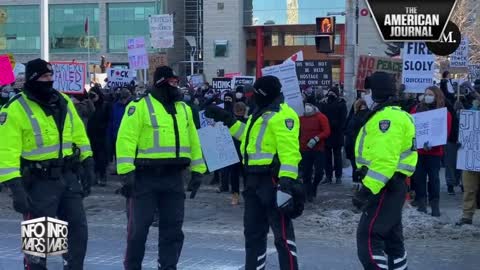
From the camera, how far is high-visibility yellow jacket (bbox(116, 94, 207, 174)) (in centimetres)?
717

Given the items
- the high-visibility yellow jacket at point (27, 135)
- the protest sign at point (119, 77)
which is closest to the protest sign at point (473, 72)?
the protest sign at point (119, 77)

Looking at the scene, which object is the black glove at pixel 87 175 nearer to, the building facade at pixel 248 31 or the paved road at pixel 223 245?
the paved road at pixel 223 245

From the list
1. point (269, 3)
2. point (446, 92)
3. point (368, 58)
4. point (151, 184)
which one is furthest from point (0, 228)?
point (269, 3)

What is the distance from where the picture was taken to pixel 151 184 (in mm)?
7223

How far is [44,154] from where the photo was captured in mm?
6820

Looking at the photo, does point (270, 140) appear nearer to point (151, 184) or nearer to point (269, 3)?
point (151, 184)

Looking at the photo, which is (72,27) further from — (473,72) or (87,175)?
(87,175)

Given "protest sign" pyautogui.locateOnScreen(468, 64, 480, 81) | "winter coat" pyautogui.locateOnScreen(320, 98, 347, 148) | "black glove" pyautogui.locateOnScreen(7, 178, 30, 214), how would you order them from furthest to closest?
"protest sign" pyautogui.locateOnScreen(468, 64, 480, 81), "winter coat" pyautogui.locateOnScreen(320, 98, 347, 148), "black glove" pyautogui.locateOnScreen(7, 178, 30, 214)

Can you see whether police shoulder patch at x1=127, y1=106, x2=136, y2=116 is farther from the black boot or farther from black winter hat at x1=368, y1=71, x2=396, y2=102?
the black boot

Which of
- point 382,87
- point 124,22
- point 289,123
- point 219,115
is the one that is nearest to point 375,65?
point 219,115

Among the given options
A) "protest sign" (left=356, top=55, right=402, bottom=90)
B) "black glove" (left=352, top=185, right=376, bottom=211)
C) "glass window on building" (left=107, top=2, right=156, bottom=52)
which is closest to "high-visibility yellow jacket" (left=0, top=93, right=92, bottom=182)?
"black glove" (left=352, top=185, right=376, bottom=211)

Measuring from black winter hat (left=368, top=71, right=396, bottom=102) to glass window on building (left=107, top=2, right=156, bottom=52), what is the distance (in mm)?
55169

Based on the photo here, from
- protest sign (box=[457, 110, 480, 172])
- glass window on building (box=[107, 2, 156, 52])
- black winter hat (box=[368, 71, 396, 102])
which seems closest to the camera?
black winter hat (box=[368, 71, 396, 102])

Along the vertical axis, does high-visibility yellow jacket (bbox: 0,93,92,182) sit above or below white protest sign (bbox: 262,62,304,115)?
below
